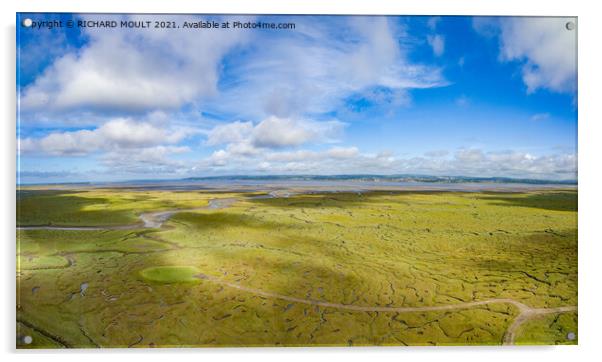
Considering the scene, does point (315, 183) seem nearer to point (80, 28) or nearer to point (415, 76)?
point (415, 76)

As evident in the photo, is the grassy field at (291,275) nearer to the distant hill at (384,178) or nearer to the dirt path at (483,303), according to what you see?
the dirt path at (483,303)

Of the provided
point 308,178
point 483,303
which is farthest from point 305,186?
point 483,303

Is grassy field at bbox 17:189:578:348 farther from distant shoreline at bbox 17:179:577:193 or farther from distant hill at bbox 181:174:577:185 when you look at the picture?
distant hill at bbox 181:174:577:185

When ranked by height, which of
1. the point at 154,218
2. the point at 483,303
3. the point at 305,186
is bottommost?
the point at 483,303

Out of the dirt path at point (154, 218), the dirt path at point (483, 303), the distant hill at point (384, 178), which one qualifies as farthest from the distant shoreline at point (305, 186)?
the dirt path at point (483, 303)

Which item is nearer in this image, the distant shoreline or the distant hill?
the distant hill

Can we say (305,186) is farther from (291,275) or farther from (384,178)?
(291,275)

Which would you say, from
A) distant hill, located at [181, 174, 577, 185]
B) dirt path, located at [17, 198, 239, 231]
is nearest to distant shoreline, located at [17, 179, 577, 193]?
distant hill, located at [181, 174, 577, 185]

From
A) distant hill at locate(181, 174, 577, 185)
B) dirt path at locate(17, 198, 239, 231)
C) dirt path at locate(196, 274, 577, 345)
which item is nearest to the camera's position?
dirt path at locate(196, 274, 577, 345)

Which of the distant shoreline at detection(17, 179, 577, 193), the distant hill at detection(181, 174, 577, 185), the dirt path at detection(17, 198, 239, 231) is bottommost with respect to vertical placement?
the dirt path at detection(17, 198, 239, 231)

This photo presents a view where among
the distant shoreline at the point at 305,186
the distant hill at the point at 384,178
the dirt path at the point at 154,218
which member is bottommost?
the dirt path at the point at 154,218
